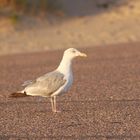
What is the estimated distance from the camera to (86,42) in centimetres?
3319

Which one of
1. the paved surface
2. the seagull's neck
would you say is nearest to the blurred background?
the paved surface

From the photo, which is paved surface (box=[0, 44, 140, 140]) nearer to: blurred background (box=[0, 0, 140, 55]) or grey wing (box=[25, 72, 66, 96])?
grey wing (box=[25, 72, 66, 96])

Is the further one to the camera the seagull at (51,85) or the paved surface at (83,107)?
the seagull at (51,85)

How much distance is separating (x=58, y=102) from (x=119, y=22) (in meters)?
24.6

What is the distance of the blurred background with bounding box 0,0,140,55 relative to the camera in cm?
3262

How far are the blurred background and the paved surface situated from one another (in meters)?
9.16

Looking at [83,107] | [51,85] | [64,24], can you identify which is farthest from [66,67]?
[64,24]

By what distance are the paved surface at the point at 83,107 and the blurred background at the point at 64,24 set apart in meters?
9.16

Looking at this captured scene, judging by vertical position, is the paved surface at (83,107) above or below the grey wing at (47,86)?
below

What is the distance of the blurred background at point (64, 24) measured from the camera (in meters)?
32.6

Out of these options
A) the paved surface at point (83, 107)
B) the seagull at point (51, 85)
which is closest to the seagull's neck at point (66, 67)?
the seagull at point (51, 85)

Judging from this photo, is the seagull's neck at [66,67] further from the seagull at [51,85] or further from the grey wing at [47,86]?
the grey wing at [47,86]

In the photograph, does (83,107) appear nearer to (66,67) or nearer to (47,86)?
(66,67)

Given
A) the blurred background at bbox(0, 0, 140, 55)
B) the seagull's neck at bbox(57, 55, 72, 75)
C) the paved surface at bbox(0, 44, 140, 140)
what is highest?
the blurred background at bbox(0, 0, 140, 55)
